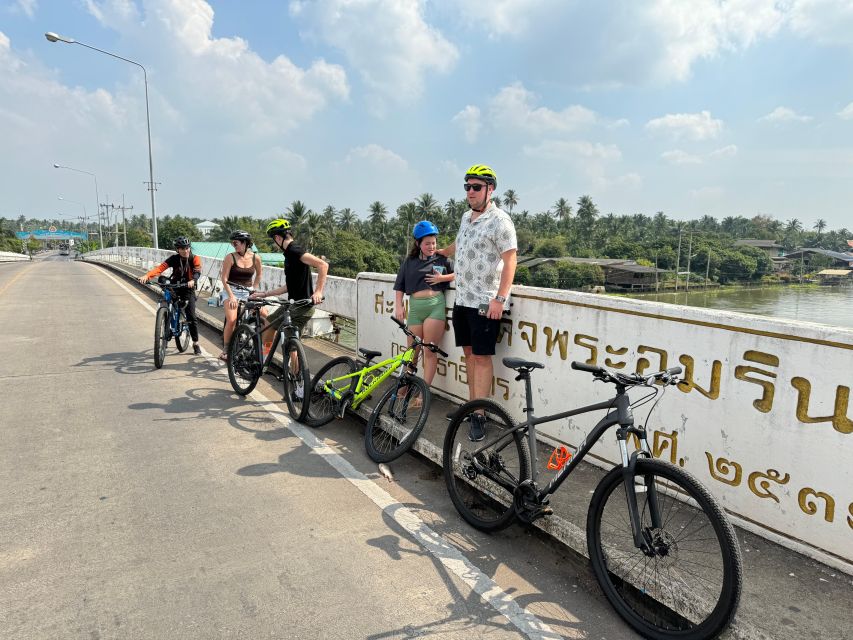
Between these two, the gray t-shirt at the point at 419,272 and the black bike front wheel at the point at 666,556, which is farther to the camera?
the gray t-shirt at the point at 419,272

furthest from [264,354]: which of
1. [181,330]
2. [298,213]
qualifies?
[298,213]

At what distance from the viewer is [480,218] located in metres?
4.23

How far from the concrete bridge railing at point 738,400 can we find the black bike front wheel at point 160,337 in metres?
5.22

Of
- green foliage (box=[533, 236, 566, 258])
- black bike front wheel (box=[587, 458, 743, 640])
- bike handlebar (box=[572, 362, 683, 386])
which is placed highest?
green foliage (box=[533, 236, 566, 258])

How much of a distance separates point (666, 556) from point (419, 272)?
314cm

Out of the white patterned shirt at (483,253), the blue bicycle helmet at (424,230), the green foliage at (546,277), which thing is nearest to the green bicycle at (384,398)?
the white patterned shirt at (483,253)

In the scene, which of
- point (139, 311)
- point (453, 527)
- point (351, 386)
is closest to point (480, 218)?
point (351, 386)

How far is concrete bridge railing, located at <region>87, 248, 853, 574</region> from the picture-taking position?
2658 mm

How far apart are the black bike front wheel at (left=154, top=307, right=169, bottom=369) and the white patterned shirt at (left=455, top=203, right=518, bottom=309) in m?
4.63

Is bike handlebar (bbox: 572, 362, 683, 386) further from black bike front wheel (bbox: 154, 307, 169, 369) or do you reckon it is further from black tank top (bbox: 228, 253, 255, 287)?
black bike front wheel (bbox: 154, 307, 169, 369)

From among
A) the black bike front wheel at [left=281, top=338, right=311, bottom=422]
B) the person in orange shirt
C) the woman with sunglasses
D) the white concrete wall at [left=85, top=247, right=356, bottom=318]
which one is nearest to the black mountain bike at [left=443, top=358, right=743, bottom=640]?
the black bike front wheel at [left=281, top=338, right=311, bottom=422]

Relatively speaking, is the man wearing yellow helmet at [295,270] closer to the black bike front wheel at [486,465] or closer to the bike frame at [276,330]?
the bike frame at [276,330]

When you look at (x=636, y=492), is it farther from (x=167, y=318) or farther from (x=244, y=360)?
(x=167, y=318)

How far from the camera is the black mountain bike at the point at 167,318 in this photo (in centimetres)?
710
